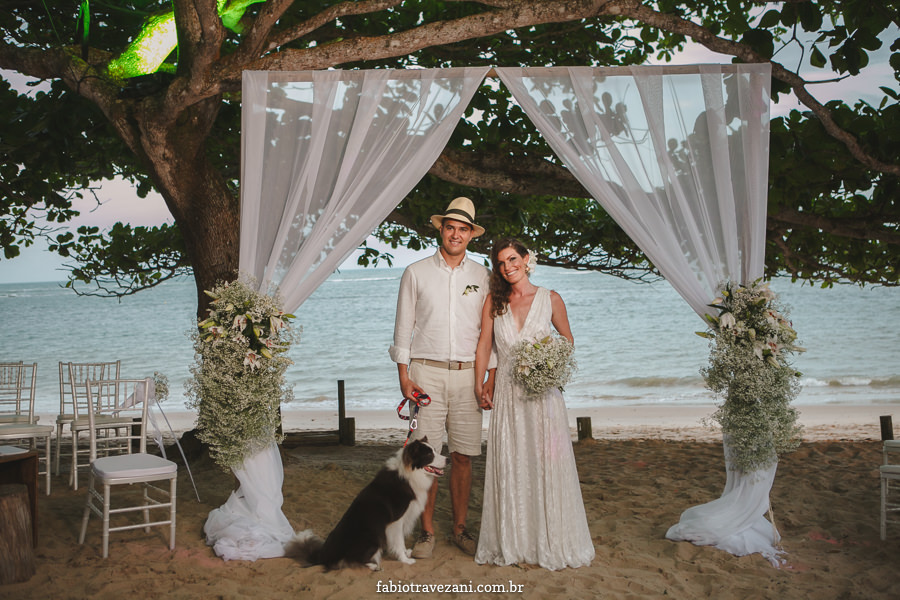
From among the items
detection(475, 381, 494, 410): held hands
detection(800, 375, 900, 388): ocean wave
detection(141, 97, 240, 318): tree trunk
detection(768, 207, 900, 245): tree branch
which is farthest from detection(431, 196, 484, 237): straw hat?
detection(800, 375, 900, 388): ocean wave

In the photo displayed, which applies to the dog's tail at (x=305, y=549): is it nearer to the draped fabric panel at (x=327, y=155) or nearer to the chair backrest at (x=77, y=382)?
the draped fabric panel at (x=327, y=155)

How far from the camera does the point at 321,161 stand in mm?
4129

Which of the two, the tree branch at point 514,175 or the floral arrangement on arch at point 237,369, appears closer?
the floral arrangement on arch at point 237,369

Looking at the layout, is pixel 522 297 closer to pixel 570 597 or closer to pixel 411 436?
pixel 411 436

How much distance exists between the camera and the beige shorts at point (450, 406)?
12.9 feet

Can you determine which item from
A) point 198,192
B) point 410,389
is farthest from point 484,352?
point 198,192

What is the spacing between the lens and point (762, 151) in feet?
13.5

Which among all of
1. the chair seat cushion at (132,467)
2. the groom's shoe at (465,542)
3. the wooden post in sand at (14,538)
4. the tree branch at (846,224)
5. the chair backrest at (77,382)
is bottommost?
the groom's shoe at (465,542)

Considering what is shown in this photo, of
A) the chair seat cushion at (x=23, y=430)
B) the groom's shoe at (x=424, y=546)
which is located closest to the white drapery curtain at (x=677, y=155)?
the groom's shoe at (x=424, y=546)

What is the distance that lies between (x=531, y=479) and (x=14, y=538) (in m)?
2.62

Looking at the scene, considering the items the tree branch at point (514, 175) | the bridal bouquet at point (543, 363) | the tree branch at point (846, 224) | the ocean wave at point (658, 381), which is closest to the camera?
the bridal bouquet at point (543, 363)

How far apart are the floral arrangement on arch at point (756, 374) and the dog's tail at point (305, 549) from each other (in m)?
2.29

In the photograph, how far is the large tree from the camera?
14.0ft

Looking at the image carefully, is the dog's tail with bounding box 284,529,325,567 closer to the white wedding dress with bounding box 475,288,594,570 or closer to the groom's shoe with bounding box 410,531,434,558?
the groom's shoe with bounding box 410,531,434,558
